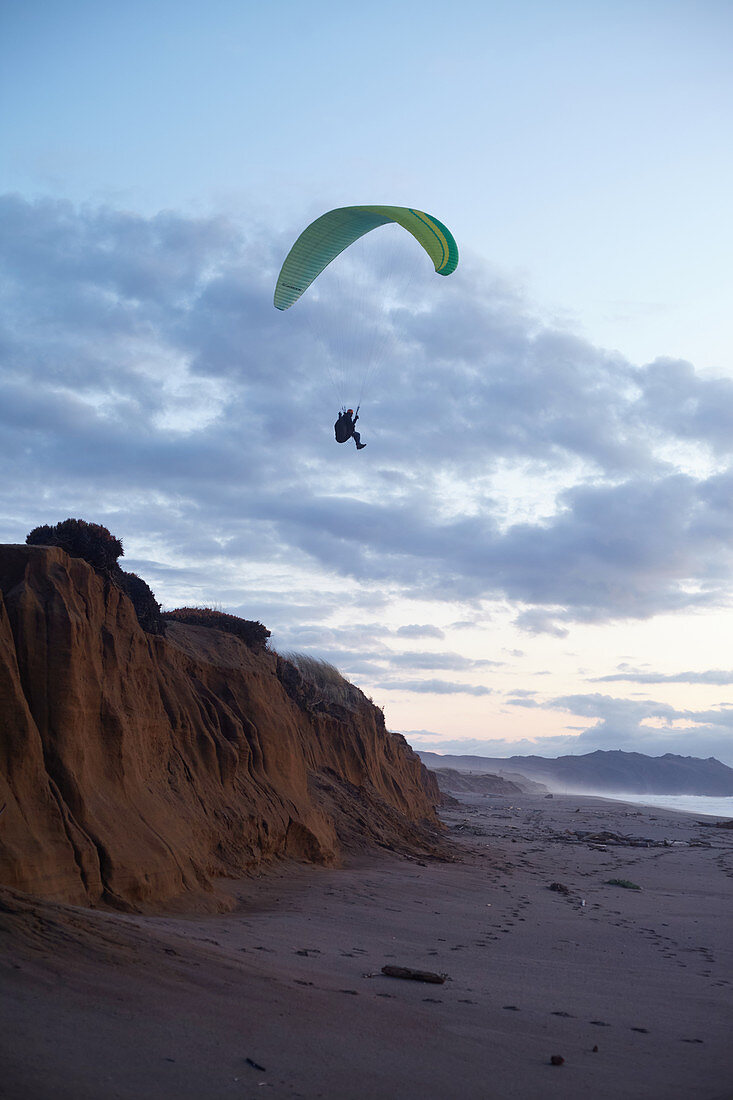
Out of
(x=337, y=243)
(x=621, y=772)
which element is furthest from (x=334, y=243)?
(x=621, y=772)

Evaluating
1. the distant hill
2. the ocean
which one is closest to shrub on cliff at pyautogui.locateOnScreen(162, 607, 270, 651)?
the ocean

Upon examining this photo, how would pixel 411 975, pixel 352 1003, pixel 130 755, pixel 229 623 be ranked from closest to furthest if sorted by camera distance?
1. pixel 352 1003
2. pixel 411 975
3. pixel 130 755
4. pixel 229 623

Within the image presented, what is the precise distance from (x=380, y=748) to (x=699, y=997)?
17.9 meters

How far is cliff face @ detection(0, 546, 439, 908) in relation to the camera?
29.5ft

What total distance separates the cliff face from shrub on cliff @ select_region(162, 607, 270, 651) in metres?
1.09

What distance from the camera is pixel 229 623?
788 inches

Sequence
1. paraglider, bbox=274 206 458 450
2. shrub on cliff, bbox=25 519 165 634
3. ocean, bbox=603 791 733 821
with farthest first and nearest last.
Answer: ocean, bbox=603 791 733 821, paraglider, bbox=274 206 458 450, shrub on cliff, bbox=25 519 165 634

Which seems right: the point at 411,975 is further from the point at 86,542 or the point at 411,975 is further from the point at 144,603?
the point at 144,603

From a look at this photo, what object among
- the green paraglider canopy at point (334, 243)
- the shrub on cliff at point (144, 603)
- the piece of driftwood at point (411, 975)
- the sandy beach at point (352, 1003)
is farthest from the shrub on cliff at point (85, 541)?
the green paraglider canopy at point (334, 243)

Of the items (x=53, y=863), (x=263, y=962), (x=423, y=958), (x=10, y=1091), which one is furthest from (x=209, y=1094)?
(x=423, y=958)

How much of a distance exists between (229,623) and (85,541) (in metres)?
7.50

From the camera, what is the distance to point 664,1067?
632cm

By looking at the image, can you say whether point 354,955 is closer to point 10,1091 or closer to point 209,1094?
point 209,1094

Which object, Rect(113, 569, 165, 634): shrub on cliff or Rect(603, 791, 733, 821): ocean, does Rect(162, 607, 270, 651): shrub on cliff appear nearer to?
Rect(113, 569, 165, 634): shrub on cliff
